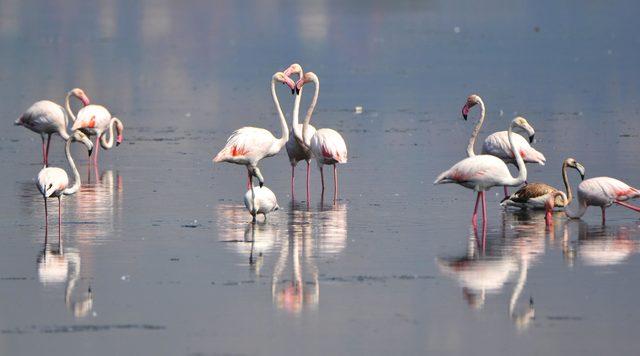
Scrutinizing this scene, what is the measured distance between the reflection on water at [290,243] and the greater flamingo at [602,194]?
2444 mm

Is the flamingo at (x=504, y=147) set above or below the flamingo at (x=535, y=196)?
above

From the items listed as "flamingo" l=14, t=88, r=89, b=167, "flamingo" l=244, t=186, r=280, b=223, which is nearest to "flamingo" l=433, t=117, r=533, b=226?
"flamingo" l=244, t=186, r=280, b=223

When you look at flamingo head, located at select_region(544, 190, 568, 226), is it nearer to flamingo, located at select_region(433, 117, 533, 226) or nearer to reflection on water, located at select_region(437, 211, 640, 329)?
reflection on water, located at select_region(437, 211, 640, 329)

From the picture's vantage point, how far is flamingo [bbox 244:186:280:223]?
563 inches

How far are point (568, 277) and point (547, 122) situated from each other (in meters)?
11.9

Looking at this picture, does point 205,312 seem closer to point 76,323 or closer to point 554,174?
point 76,323

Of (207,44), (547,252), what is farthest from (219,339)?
(207,44)

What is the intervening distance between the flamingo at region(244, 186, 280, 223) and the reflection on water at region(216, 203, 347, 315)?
5.9 inches

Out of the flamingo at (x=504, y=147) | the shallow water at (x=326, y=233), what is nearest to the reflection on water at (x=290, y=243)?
the shallow water at (x=326, y=233)

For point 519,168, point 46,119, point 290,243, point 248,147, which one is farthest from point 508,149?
point 46,119

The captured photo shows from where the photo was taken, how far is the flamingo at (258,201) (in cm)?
1430

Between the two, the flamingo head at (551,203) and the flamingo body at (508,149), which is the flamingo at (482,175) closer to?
the flamingo head at (551,203)

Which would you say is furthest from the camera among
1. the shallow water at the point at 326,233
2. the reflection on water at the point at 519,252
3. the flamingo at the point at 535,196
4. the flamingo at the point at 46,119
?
the flamingo at the point at 46,119

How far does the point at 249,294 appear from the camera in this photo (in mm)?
11055
